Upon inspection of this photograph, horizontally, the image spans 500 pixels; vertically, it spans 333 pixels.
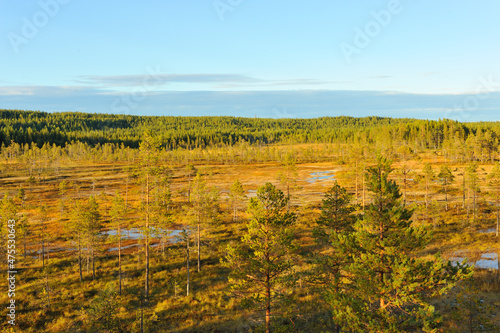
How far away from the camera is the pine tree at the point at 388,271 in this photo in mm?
12914

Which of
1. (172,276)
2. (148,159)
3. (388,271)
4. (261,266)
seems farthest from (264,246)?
(172,276)

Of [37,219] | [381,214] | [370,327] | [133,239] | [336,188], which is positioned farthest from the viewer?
[37,219]

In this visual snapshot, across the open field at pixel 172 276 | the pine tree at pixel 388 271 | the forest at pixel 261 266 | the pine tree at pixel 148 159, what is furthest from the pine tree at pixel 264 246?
the pine tree at pixel 148 159

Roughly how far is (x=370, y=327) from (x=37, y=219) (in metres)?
66.3

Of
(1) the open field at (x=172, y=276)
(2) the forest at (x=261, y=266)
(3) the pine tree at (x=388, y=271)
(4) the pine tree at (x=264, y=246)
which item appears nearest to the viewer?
(3) the pine tree at (x=388, y=271)

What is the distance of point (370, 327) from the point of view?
42.8 feet

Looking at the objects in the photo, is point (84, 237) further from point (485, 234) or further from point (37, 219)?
point (485, 234)

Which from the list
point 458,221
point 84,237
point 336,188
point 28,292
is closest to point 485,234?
point 458,221

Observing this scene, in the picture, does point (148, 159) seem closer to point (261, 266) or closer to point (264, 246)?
point (264, 246)

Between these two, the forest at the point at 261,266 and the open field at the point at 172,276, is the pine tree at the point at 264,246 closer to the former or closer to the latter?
the forest at the point at 261,266

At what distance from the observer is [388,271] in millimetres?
14242

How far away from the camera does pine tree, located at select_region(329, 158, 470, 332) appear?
12.9 meters

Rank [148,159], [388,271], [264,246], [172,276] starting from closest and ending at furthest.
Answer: [388,271], [264,246], [148,159], [172,276]

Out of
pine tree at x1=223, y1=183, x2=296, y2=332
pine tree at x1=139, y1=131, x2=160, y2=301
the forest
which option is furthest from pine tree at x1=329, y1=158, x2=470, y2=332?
pine tree at x1=139, y1=131, x2=160, y2=301
